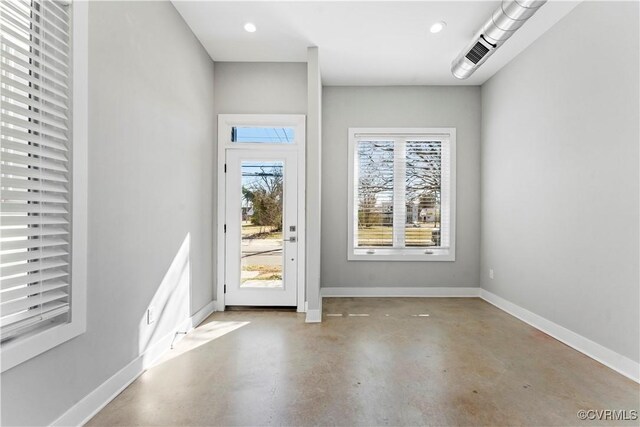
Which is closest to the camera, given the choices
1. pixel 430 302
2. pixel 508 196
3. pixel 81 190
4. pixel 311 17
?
pixel 81 190

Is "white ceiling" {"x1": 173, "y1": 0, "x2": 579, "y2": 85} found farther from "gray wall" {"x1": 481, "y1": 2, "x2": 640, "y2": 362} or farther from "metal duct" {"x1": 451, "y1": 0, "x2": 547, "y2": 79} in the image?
"gray wall" {"x1": 481, "y1": 2, "x2": 640, "y2": 362}

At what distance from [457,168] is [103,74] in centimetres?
424

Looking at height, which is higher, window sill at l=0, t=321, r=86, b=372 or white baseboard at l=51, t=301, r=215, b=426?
window sill at l=0, t=321, r=86, b=372

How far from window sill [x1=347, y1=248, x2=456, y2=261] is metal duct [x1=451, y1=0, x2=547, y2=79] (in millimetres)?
2352

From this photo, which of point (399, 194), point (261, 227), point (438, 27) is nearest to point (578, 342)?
point (399, 194)

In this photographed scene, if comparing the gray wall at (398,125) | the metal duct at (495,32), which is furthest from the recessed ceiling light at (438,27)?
the gray wall at (398,125)

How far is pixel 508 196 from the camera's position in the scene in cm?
393

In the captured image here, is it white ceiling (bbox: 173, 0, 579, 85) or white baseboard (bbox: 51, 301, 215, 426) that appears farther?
white ceiling (bbox: 173, 0, 579, 85)

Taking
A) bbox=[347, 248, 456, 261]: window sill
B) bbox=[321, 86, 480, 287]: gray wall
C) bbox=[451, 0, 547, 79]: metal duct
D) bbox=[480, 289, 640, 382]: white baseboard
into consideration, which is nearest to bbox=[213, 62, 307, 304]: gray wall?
bbox=[321, 86, 480, 287]: gray wall

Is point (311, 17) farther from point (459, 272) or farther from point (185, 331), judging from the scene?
point (459, 272)

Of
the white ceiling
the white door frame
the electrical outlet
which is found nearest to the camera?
the electrical outlet

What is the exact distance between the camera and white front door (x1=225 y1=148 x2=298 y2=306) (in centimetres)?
390

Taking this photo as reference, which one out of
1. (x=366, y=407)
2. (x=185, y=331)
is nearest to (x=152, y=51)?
(x=185, y=331)

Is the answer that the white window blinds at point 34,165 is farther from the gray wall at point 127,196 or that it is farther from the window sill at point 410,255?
the window sill at point 410,255
